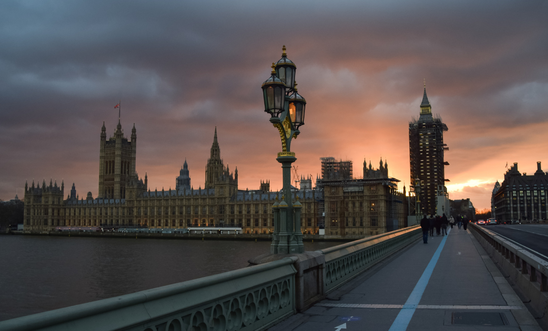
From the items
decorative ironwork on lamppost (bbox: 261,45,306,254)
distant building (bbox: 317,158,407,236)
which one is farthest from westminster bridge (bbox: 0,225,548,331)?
distant building (bbox: 317,158,407,236)

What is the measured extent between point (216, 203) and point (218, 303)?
14693 cm

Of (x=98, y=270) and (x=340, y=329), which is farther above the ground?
(x=340, y=329)

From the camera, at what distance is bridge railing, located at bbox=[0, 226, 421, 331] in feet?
12.7

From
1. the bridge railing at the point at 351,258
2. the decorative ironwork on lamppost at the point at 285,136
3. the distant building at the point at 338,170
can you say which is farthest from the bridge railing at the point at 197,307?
the distant building at the point at 338,170

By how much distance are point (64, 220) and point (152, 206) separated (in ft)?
149

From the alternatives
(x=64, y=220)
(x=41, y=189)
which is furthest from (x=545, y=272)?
(x=41, y=189)

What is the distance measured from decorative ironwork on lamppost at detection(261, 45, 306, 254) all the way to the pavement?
1.56 meters

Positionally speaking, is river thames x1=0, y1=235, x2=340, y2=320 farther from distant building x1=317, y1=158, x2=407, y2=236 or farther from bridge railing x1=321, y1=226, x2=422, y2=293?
distant building x1=317, y1=158, x2=407, y2=236

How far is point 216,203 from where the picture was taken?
151000 millimetres

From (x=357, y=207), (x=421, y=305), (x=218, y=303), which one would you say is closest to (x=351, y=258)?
(x=421, y=305)

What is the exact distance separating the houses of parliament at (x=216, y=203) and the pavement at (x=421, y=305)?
337 feet

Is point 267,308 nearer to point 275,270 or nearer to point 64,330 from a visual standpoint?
point 275,270

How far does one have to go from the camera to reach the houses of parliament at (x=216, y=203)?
402 ft

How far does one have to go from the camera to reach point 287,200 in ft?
34.9
